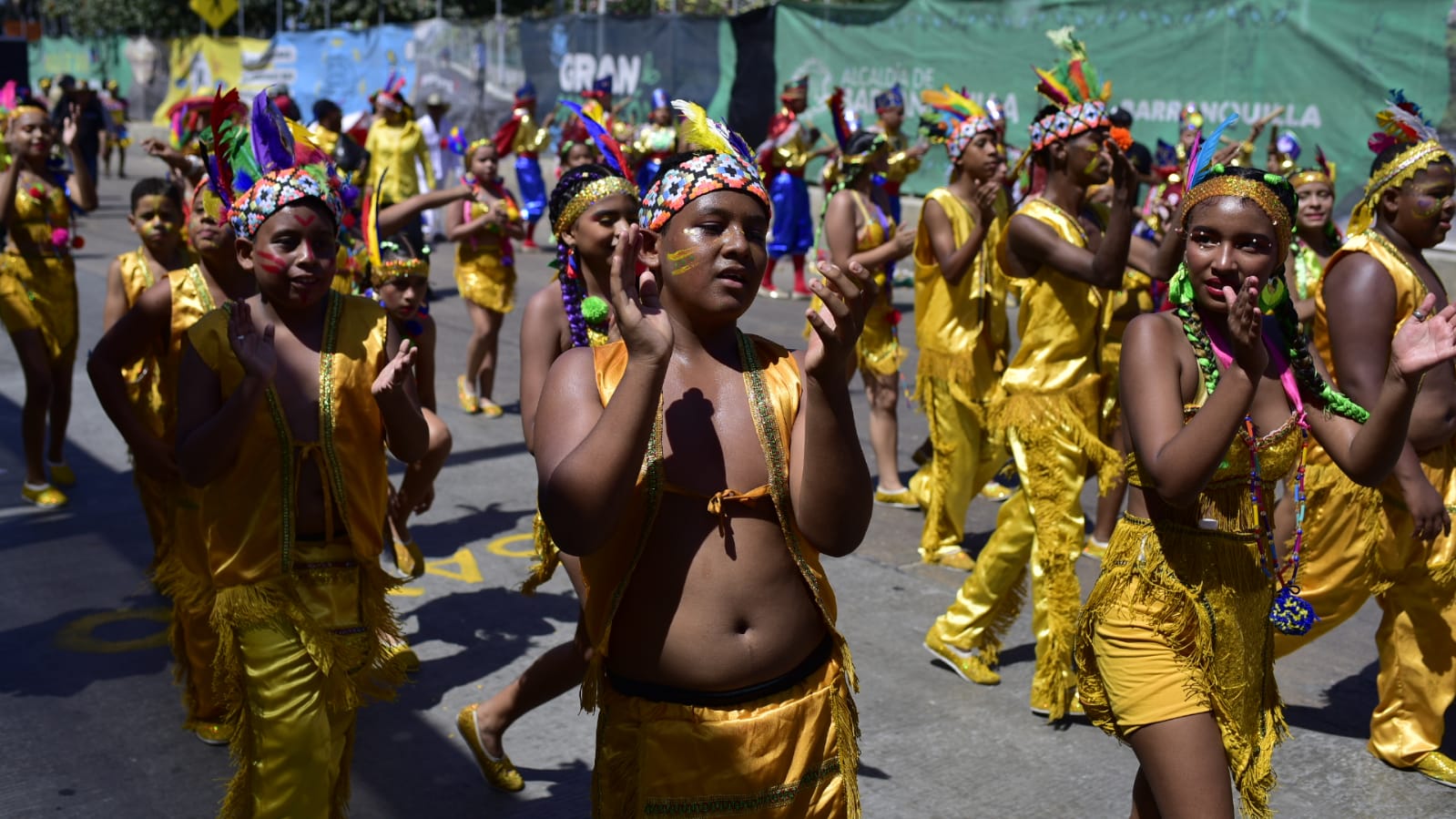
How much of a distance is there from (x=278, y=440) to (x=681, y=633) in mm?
1440

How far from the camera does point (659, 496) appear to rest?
2812mm

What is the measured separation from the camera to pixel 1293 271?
8102mm

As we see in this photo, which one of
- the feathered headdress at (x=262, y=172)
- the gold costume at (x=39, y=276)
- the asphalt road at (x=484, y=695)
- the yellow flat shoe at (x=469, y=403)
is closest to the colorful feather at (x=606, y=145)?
the feathered headdress at (x=262, y=172)

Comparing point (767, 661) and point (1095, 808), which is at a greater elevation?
point (767, 661)

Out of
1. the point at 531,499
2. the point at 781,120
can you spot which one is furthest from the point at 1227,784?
the point at 781,120

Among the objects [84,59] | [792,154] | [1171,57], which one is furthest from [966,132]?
[84,59]

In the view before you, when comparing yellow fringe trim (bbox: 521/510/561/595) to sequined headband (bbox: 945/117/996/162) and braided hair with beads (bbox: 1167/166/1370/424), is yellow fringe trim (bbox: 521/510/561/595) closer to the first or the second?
braided hair with beads (bbox: 1167/166/1370/424)

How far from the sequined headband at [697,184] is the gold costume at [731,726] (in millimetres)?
303

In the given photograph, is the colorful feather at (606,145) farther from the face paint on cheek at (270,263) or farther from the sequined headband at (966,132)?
the sequined headband at (966,132)

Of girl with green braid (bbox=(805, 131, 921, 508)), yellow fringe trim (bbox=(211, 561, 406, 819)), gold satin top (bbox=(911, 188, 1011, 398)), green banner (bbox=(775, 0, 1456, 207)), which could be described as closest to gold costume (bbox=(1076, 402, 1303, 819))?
yellow fringe trim (bbox=(211, 561, 406, 819))

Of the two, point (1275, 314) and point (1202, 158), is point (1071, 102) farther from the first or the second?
point (1275, 314)

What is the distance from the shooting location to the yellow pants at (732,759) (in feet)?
9.31

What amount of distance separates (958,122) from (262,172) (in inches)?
157

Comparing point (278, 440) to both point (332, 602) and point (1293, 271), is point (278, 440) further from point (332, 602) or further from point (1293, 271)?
point (1293, 271)
